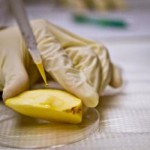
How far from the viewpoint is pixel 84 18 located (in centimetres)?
158

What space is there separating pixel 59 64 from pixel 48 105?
100 mm

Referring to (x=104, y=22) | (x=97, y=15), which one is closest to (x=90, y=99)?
(x=104, y=22)

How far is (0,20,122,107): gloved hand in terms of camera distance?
0.57 metres

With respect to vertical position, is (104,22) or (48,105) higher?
(48,105)

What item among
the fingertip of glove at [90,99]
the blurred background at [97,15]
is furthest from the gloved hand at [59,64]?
the blurred background at [97,15]

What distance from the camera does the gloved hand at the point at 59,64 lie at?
0.57 m

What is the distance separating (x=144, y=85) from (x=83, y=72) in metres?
0.22

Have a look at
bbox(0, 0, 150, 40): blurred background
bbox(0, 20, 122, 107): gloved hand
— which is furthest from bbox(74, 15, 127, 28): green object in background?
bbox(0, 20, 122, 107): gloved hand

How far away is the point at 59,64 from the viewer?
601 millimetres

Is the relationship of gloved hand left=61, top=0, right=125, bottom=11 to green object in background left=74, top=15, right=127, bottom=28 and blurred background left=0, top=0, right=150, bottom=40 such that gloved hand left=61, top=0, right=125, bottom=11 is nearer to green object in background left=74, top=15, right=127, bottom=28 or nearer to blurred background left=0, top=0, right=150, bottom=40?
blurred background left=0, top=0, right=150, bottom=40

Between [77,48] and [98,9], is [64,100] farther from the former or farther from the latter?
[98,9]

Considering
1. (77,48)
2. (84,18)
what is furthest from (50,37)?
(84,18)

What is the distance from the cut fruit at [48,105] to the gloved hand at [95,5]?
47.7 inches

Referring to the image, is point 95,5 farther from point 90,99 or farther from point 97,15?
point 90,99
